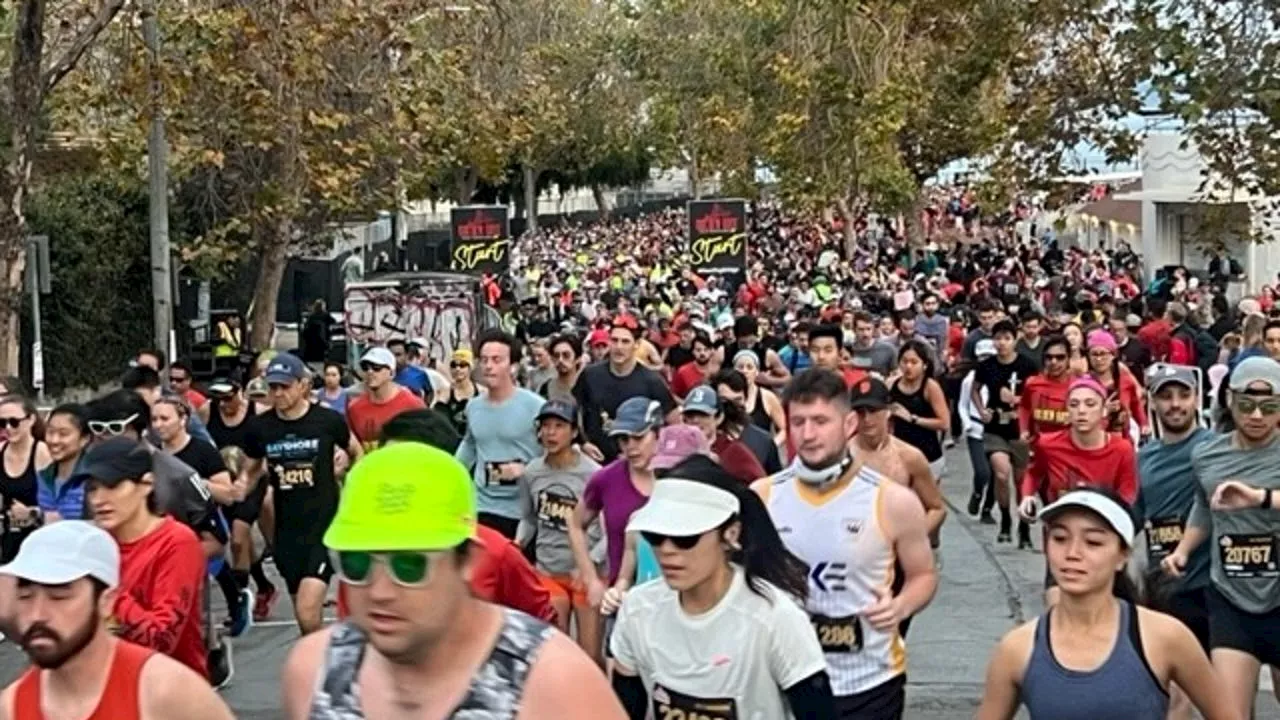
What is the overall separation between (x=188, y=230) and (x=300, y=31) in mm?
12073

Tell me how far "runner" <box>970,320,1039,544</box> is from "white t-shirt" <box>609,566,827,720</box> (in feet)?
32.3

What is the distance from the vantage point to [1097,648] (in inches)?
203

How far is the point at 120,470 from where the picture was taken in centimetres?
666

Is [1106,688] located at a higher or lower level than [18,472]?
lower

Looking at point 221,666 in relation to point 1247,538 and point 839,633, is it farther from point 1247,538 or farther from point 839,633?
point 1247,538

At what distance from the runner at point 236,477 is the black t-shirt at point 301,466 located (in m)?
0.25

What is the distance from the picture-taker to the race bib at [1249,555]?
7566 millimetres

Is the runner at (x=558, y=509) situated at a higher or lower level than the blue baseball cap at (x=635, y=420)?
lower

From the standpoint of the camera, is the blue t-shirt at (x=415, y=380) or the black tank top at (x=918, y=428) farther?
the blue t-shirt at (x=415, y=380)

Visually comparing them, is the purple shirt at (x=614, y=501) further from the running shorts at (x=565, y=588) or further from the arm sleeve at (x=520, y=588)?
the arm sleeve at (x=520, y=588)

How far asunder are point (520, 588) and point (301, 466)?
4.01 meters

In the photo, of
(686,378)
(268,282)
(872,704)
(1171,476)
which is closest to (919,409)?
(686,378)

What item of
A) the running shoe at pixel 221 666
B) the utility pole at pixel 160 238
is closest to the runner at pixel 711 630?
the running shoe at pixel 221 666

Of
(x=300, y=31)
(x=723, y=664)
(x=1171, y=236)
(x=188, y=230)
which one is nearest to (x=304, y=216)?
(x=188, y=230)
